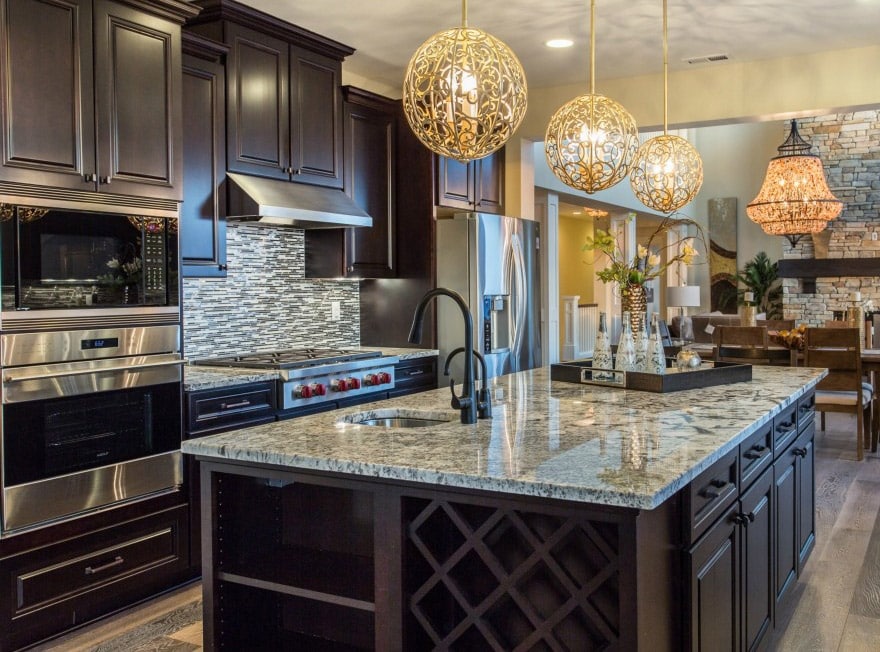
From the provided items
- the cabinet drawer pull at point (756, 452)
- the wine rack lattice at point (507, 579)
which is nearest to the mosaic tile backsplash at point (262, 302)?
the wine rack lattice at point (507, 579)

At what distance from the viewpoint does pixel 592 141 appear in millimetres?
3252

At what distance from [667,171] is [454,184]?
1.88 m

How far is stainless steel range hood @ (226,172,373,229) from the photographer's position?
4.02 metres

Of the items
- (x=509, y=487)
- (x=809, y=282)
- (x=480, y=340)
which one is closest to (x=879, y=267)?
(x=809, y=282)

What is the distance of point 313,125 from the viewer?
461 centimetres

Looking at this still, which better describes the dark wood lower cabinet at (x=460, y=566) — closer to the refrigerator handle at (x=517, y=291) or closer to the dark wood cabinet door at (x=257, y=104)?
the dark wood cabinet door at (x=257, y=104)

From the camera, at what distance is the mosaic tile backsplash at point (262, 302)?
439 centimetres

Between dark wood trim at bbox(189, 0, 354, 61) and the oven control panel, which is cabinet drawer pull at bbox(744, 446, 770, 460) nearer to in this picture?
the oven control panel

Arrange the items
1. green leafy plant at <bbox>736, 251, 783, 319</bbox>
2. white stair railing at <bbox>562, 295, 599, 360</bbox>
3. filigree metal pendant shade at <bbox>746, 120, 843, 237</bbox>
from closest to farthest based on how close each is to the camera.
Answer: filigree metal pendant shade at <bbox>746, 120, 843, 237</bbox> < white stair railing at <bbox>562, 295, 599, 360</bbox> < green leafy plant at <bbox>736, 251, 783, 319</bbox>

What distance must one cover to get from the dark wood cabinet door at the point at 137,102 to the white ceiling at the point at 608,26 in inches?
37.9

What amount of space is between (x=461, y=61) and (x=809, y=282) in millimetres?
10577

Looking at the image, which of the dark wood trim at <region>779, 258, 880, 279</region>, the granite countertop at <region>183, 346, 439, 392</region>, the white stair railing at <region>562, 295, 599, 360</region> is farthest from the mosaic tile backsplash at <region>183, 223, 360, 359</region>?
the dark wood trim at <region>779, 258, 880, 279</region>

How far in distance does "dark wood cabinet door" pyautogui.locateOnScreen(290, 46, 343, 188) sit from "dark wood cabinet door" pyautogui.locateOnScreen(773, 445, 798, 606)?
9.39ft

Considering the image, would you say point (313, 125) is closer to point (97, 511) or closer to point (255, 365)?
point (255, 365)
